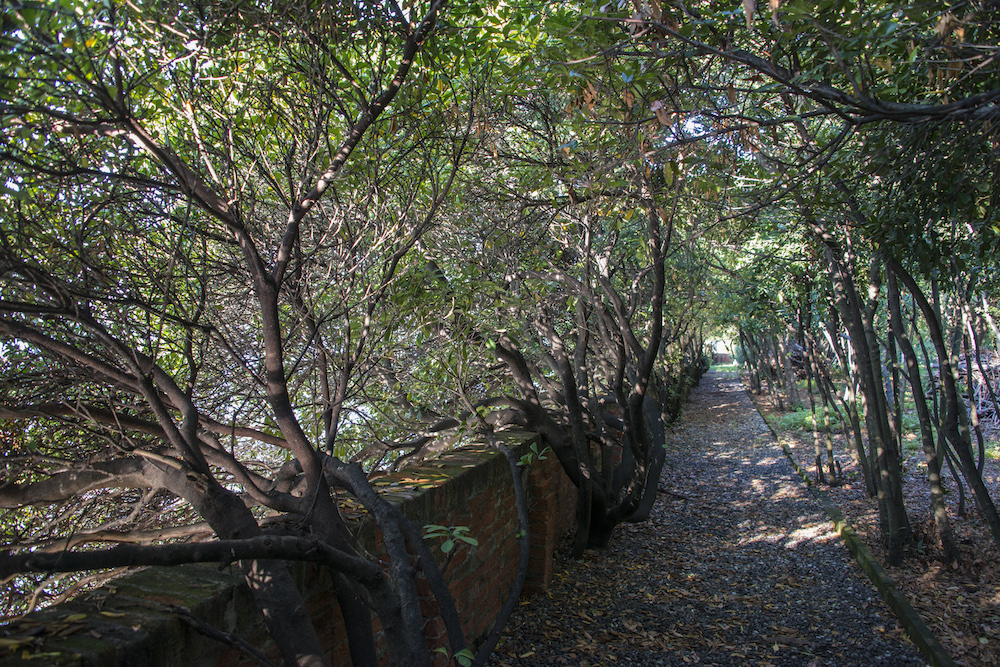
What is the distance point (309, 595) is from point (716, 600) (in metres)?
3.95

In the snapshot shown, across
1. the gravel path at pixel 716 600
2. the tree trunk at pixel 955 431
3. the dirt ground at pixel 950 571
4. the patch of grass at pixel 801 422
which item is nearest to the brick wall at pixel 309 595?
the gravel path at pixel 716 600

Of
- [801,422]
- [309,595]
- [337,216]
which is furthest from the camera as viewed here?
[801,422]

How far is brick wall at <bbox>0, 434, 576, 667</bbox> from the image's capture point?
1.86 m

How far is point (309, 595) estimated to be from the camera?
2.70 m

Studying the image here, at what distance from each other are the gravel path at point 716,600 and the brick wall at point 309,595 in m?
0.47

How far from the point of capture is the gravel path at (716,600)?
4.48 meters

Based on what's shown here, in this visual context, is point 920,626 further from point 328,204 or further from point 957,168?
point 328,204

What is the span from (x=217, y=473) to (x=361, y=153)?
191 cm

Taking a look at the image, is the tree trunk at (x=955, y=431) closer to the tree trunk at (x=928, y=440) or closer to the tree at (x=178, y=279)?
the tree trunk at (x=928, y=440)

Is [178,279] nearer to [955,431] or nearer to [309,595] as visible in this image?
[309,595]

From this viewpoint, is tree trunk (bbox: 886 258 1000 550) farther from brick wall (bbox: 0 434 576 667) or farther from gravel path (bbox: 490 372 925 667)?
brick wall (bbox: 0 434 576 667)

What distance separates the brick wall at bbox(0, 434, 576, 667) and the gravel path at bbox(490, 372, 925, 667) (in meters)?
0.47

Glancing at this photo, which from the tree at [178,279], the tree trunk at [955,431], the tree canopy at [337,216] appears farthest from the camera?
the tree trunk at [955,431]

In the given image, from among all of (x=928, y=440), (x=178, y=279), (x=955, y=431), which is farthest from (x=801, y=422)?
(x=178, y=279)
